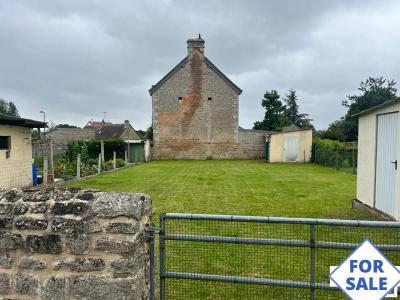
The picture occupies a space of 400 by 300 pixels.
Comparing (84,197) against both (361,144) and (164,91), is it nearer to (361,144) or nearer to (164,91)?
(361,144)

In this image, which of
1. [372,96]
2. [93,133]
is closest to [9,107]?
[93,133]

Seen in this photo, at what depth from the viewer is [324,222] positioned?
332cm

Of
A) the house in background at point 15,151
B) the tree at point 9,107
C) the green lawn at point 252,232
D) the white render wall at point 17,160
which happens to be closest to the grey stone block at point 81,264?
the green lawn at point 252,232

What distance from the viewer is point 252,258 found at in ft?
18.9

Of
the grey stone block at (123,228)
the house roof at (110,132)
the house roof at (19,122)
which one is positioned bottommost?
the grey stone block at (123,228)

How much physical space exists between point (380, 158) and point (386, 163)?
40cm

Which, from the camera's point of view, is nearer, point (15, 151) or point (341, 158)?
point (15, 151)

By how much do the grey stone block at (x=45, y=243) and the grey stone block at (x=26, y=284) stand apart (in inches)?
11.4

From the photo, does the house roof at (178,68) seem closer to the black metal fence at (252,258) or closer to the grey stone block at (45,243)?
the black metal fence at (252,258)

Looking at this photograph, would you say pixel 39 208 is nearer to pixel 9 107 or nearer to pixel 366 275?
pixel 366 275

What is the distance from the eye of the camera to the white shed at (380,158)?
7902mm

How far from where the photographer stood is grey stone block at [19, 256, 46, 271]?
3.54 meters

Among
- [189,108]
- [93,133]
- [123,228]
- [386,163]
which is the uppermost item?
[189,108]

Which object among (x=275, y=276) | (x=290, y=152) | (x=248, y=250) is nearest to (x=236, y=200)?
(x=248, y=250)
